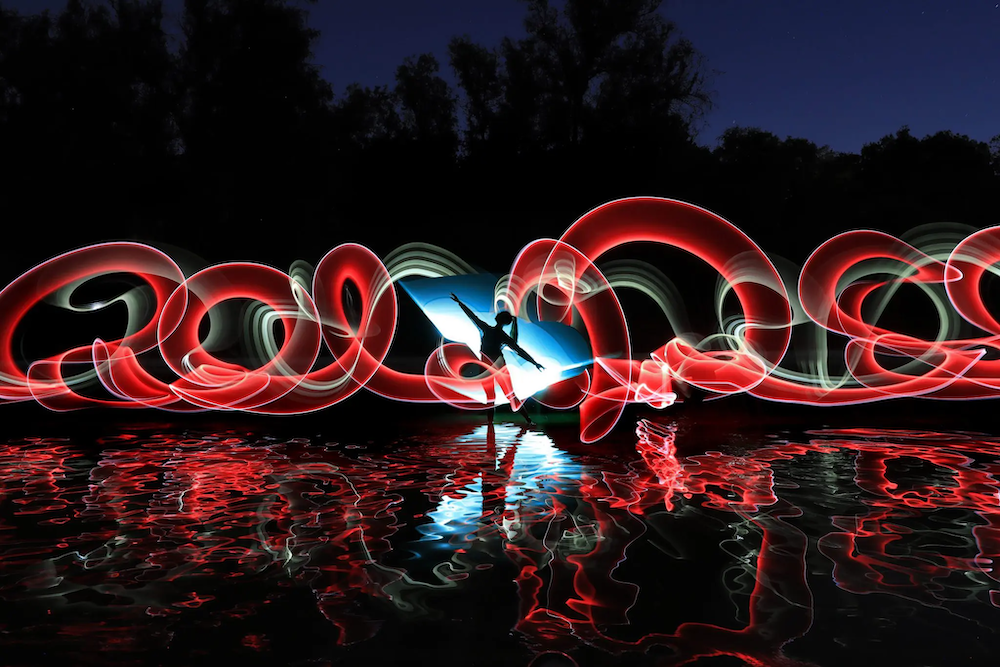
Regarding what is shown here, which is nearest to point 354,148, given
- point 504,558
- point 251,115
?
point 251,115

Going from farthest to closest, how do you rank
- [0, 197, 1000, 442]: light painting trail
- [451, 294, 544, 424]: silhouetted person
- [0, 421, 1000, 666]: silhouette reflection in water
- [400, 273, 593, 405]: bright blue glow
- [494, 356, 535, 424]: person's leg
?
[400, 273, 593, 405]: bright blue glow
[494, 356, 535, 424]: person's leg
[0, 197, 1000, 442]: light painting trail
[451, 294, 544, 424]: silhouetted person
[0, 421, 1000, 666]: silhouette reflection in water

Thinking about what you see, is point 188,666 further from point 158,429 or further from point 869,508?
point 158,429

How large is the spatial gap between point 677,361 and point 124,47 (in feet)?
80.0

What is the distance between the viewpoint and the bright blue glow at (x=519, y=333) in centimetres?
1348

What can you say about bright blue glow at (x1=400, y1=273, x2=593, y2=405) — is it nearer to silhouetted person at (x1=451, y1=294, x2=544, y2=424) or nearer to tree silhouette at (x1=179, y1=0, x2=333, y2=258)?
silhouetted person at (x1=451, y1=294, x2=544, y2=424)

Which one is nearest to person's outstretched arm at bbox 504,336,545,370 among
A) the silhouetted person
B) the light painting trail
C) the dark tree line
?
the silhouetted person

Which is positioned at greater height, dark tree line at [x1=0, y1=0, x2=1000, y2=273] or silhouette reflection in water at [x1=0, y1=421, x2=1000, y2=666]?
dark tree line at [x1=0, y1=0, x2=1000, y2=273]

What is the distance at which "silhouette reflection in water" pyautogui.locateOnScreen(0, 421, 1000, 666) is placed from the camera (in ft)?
14.0

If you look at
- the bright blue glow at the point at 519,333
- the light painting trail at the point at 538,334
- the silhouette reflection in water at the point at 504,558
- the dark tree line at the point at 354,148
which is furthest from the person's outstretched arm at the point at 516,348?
the dark tree line at the point at 354,148

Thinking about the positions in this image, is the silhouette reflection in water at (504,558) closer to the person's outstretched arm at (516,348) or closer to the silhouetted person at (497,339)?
the person's outstretched arm at (516,348)

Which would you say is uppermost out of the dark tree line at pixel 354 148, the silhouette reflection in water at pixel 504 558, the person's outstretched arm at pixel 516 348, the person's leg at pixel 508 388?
the dark tree line at pixel 354 148

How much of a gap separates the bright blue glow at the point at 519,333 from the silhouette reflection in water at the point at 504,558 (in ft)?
11.2

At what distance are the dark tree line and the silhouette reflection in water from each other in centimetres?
2249

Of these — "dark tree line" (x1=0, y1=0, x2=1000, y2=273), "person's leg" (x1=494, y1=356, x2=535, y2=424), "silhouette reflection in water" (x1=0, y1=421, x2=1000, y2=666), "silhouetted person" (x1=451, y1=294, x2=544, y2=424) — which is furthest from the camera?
"dark tree line" (x1=0, y1=0, x2=1000, y2=273)
